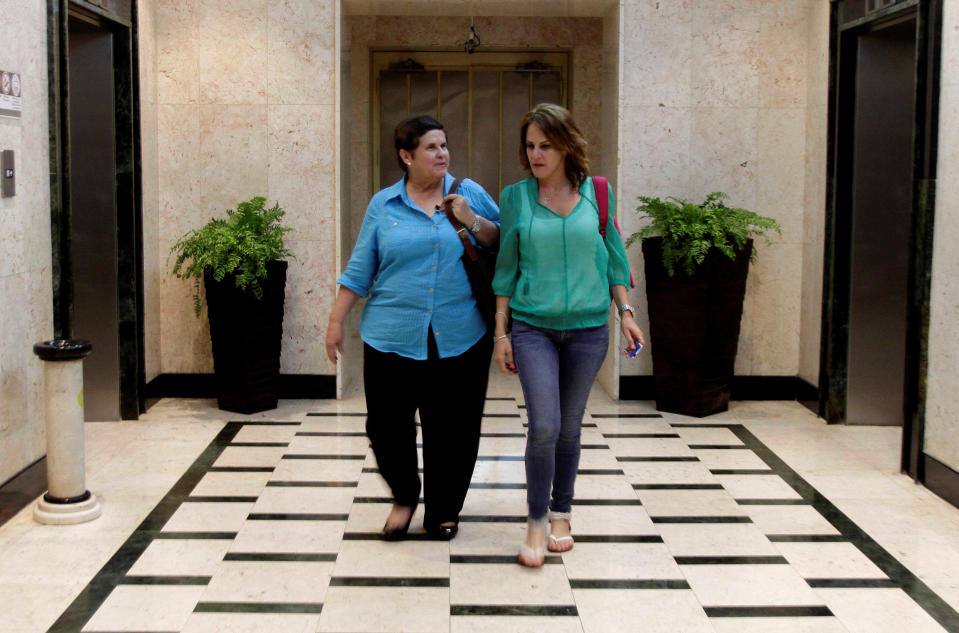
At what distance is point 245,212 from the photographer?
6777 millimetres

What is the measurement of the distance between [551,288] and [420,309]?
515 millimetres

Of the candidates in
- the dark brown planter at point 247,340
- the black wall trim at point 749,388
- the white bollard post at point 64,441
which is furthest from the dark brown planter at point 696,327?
the white bollard post at point 64,441

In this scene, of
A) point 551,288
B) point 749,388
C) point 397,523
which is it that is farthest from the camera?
point 749,388

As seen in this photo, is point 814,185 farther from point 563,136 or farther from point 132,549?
point 132,549

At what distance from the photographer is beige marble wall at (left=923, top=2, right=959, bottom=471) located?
4996 millimetres

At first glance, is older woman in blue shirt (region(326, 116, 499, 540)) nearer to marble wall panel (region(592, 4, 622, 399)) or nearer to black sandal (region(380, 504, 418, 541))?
black sandal (region(380, 504, 418, 541))

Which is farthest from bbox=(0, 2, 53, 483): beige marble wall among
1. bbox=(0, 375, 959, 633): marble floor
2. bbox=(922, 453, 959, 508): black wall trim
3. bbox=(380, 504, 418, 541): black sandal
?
bbox=(922, 453, 959, 508): black wall trim

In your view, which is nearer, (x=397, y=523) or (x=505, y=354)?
(x=505, y=354)

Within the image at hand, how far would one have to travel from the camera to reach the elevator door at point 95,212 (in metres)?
6.41

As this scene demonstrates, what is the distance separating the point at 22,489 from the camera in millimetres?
4832

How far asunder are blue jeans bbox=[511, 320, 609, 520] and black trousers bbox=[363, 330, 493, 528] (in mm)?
270

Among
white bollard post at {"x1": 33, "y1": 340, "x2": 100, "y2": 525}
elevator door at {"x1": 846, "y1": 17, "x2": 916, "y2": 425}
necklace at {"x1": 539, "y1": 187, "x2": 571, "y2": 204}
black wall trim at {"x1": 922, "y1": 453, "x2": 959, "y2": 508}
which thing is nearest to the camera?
necklace at {"x1": 539, "y1": 187, "x2": 571, "y2": 204}

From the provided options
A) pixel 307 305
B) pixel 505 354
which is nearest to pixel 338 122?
pixel 307 305

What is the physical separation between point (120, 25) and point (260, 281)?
5.60ft
